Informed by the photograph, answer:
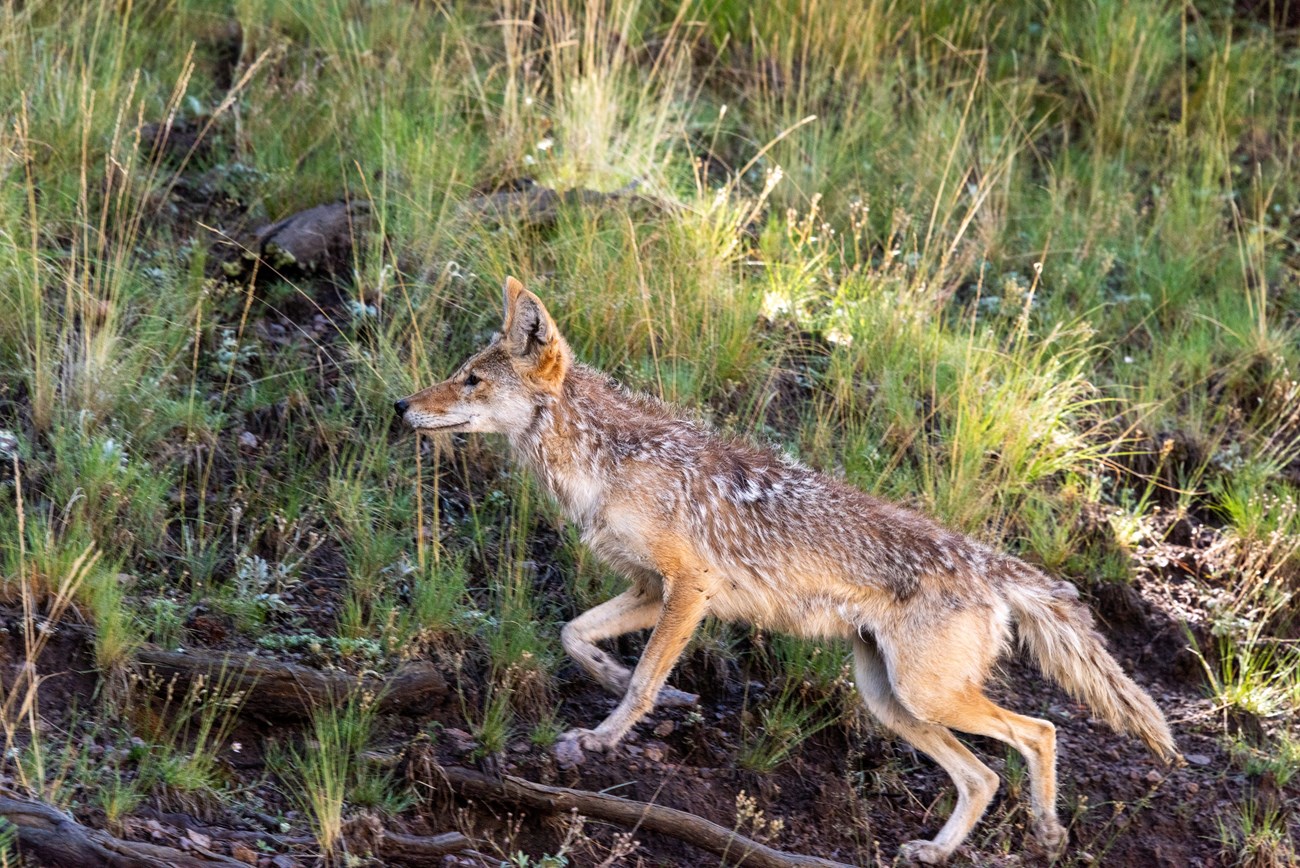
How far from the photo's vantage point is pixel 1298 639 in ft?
24.7

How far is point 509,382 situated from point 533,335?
256 millimetres

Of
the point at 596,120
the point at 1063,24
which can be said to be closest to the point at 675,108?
the point at 596,120

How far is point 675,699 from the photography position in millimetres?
6609

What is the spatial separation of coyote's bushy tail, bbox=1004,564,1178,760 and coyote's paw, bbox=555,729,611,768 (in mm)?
2029

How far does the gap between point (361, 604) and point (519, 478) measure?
3.95 feet

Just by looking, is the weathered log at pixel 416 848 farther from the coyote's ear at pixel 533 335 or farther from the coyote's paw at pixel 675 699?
the coyote's ear at pixel 533 335

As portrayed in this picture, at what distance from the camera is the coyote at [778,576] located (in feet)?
20.1

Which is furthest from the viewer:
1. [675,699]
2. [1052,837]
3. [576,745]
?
[675,699]

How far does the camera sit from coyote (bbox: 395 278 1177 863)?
613cm

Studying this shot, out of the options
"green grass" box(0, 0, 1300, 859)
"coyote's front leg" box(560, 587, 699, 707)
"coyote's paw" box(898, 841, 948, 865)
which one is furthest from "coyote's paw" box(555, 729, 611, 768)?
"coyote's paw" box(898, 841, 948, 865)

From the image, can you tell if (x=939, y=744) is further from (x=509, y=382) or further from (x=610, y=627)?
(x=509, y=382)

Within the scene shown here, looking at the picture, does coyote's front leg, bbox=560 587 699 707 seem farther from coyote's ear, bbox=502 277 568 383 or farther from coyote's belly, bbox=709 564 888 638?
coyote's ear, bbox=502 277 568 383

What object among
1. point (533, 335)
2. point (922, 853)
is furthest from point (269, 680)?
point (922, 853)

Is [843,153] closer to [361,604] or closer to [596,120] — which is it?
[596,120]
